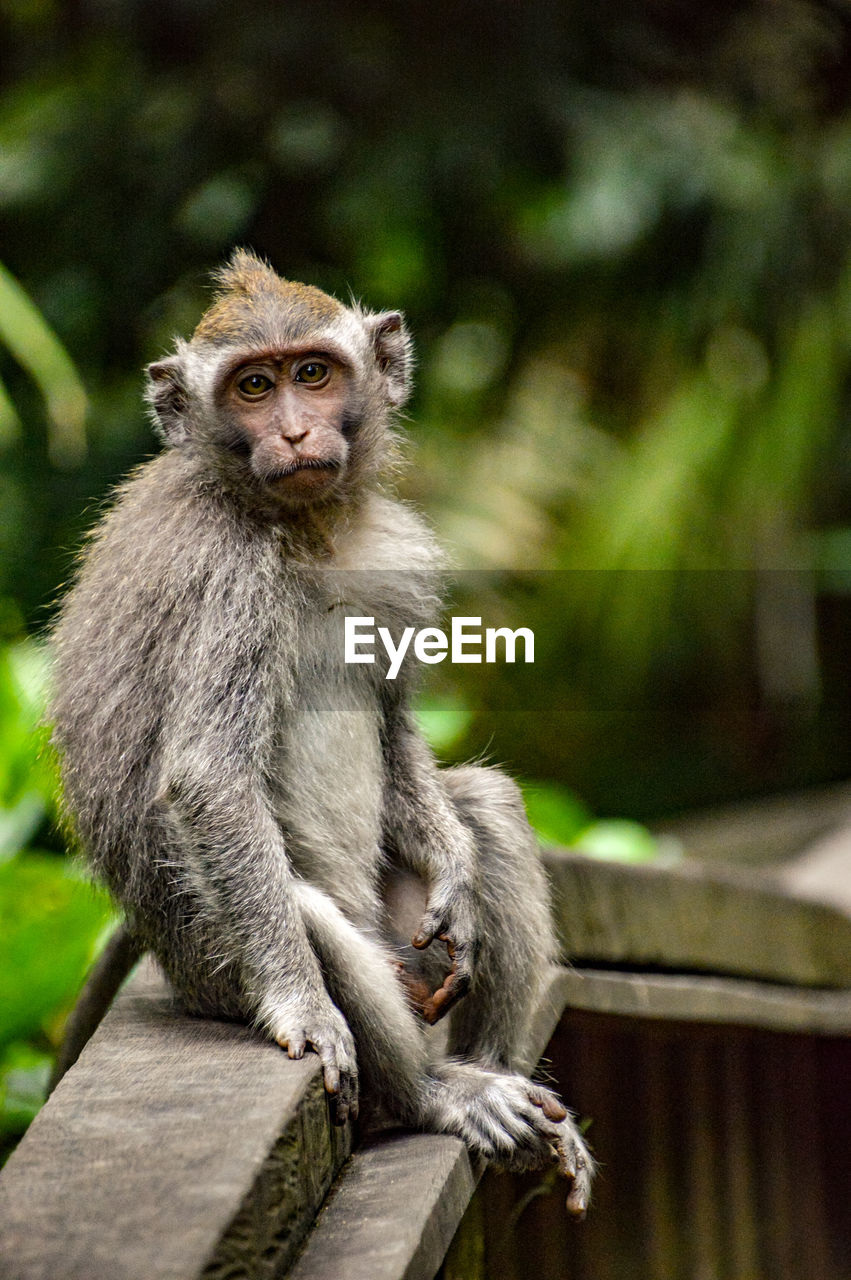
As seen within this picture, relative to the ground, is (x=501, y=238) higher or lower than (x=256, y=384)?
higher

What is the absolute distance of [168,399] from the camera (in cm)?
329

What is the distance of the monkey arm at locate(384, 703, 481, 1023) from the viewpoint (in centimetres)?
288

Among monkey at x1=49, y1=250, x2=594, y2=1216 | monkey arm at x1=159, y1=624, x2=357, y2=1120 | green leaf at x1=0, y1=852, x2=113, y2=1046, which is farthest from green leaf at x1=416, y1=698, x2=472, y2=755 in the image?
monkey arm at x1=159, y1=624, x2=357, y2=1120

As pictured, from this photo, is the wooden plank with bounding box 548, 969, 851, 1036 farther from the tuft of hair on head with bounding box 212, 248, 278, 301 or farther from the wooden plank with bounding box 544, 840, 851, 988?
the tuft of hair on head with bounding box 212, 248, 278, 301

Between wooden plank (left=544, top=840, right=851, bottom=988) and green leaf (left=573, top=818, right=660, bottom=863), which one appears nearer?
wooden plank (left=544, top=840, right=851, bottom=988)

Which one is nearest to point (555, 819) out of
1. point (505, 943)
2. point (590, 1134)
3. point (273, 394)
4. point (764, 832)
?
point (590, 1134)

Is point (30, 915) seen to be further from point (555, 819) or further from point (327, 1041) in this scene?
point (555, 819)

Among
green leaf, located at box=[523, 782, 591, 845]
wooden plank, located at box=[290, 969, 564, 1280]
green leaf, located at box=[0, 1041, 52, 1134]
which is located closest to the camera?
wooden plank, located at box=[290, 969, 564, 1280]

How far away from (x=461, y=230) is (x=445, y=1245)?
6.82m

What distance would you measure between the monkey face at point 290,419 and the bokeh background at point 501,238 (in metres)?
3.95

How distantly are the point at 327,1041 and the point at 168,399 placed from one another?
1520 millimetres

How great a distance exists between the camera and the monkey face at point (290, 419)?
9.85 feet

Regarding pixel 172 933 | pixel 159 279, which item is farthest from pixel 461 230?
pixel 172 933

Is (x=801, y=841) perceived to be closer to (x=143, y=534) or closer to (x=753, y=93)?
(x=753, y=93)
